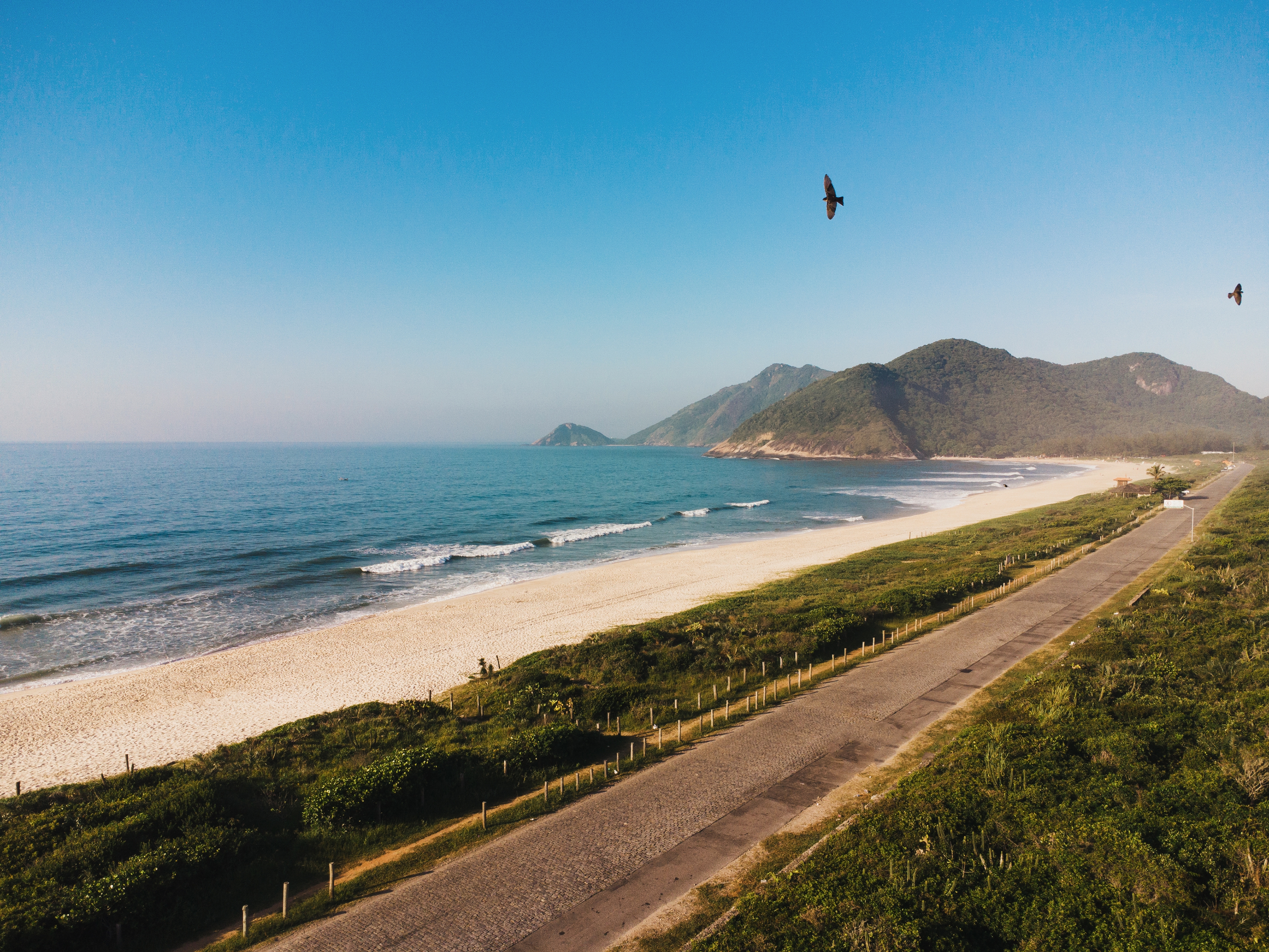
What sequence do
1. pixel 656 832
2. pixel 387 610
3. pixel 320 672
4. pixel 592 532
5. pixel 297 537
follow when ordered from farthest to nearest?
pixel 592 532 → pixel 297 537 → pixel 387 610 → pixel 320 672 → pixel 656 832

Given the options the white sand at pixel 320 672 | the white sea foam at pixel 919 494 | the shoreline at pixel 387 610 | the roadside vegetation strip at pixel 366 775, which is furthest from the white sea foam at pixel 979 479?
the roadside vegetation strip at pixel 366 775

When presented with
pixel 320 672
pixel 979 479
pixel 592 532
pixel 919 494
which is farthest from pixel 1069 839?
pixel 979 479

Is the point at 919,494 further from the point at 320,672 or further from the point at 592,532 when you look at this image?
the point at 320,672

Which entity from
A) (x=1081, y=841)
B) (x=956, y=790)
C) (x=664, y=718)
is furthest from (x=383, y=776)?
(x=1081, y=841)

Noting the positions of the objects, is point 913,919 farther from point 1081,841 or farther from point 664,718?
point 664,718

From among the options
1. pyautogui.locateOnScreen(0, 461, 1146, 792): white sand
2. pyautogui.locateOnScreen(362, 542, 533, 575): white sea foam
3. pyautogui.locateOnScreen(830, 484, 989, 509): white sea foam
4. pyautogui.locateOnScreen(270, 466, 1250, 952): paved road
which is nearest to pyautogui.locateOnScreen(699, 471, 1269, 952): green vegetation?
pyautogui.locateOnScreen(270, 466, 1250, 952): paved road

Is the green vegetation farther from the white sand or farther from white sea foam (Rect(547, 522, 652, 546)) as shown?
white sea foam (Rect(547, 522, 652, 546))
